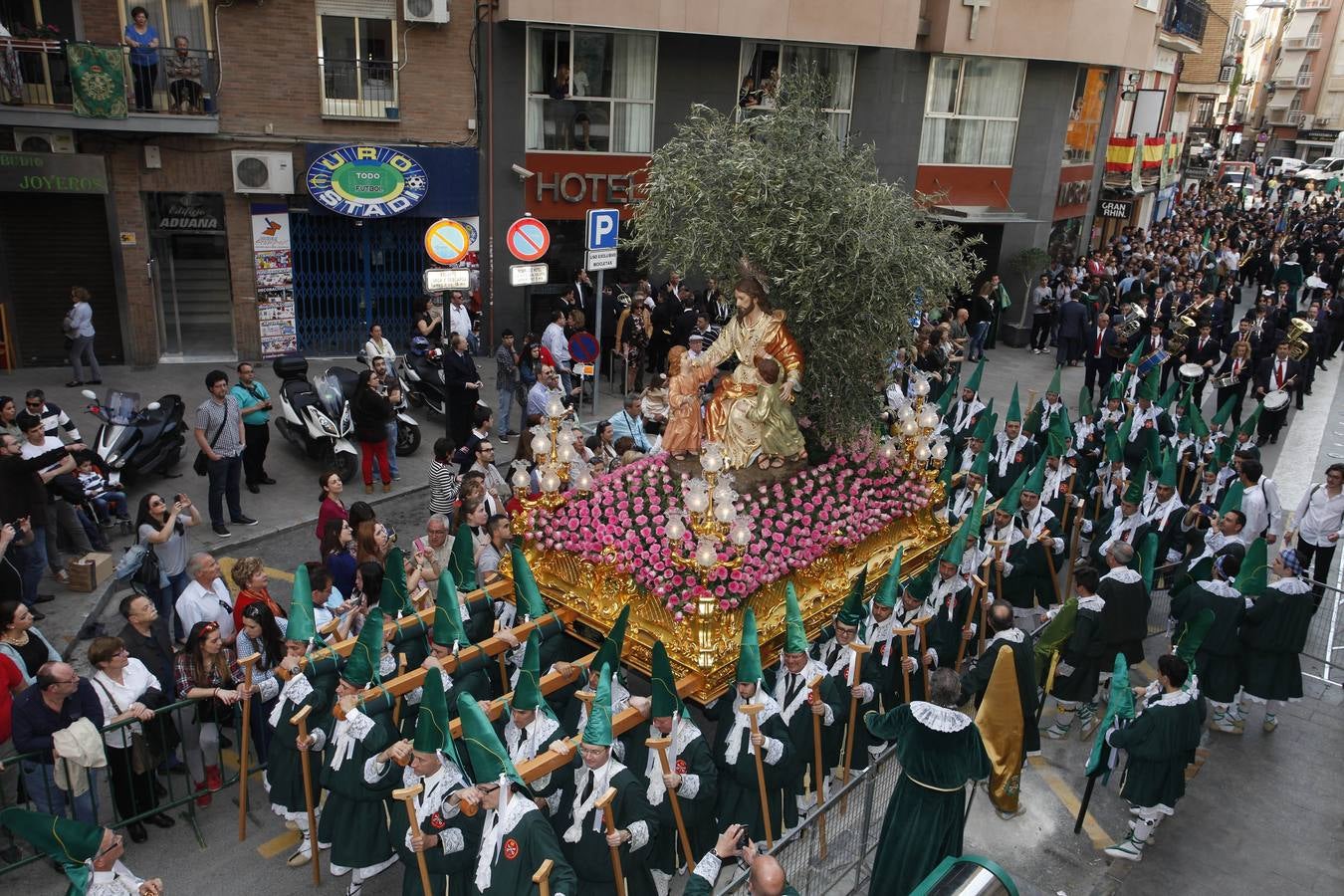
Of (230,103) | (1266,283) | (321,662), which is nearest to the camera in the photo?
(321,662)

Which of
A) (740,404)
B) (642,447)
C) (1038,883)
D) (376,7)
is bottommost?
(1038,883)

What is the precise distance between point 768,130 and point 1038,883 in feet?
22.1

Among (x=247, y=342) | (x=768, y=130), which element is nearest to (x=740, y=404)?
(x=768, y=130)

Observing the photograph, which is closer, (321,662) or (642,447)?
(321,662)

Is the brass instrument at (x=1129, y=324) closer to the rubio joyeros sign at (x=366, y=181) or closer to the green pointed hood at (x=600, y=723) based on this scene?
the rubio joyeros sign at (x=366, y=181)

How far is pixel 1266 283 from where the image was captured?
2817 centimetres

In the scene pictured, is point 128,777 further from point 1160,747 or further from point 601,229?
point 601,229

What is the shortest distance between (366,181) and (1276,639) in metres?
15.1

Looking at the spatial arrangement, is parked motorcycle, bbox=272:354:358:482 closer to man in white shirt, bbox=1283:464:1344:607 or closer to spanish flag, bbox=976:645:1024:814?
spanish flag, bbox=976:645:1024:814

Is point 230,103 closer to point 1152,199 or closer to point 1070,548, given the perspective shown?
point 1070,548

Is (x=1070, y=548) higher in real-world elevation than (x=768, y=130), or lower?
lower

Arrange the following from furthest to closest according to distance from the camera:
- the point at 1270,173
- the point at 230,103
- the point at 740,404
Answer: the point at 1270,173 → the point at 230,103 → the point at 740,404

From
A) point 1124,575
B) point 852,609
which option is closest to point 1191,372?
point 1124,575

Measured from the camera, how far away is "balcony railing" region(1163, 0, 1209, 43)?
29.4m
